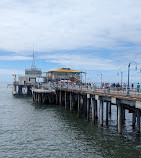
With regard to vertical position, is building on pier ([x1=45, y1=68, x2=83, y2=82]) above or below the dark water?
above

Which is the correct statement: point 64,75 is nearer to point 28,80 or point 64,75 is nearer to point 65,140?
point 28,80

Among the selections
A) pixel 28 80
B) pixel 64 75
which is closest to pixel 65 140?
pixel 64 75

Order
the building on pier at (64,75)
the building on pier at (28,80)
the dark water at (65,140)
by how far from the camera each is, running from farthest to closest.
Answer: the building on pier at (28,80), the building on pier at (64,75), the dark water at (65,140)

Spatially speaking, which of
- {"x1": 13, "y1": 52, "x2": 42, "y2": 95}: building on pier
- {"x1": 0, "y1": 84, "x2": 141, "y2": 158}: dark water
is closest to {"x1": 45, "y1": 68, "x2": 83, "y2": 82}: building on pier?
{"x1": 13, "y1": 52, "x2": 42, "y2": 95}: building on pier

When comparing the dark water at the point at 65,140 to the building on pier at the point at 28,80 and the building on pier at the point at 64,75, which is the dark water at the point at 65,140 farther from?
the building on pier at the point at 28,80

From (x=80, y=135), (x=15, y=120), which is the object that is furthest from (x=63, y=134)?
(x=15, y=120)

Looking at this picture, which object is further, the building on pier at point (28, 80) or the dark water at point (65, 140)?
the building on pier at point (28, 80)

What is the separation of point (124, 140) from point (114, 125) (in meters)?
6.90

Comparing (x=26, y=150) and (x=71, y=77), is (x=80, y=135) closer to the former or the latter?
(x=26, y=150)

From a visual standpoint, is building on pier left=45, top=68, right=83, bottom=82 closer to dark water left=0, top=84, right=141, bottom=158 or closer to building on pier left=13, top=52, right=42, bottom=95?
building on pier left=13, top=52, right=42, bottom=95

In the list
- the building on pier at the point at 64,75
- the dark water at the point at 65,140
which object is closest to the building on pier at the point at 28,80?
the building on pier at the point at 64,75

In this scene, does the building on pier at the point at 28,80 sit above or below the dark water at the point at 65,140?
above

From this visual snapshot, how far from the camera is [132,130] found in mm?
25812

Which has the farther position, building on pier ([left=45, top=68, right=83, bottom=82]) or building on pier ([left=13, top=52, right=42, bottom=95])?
building on pier ([left=13, top=52, right=42, bottom=95])
